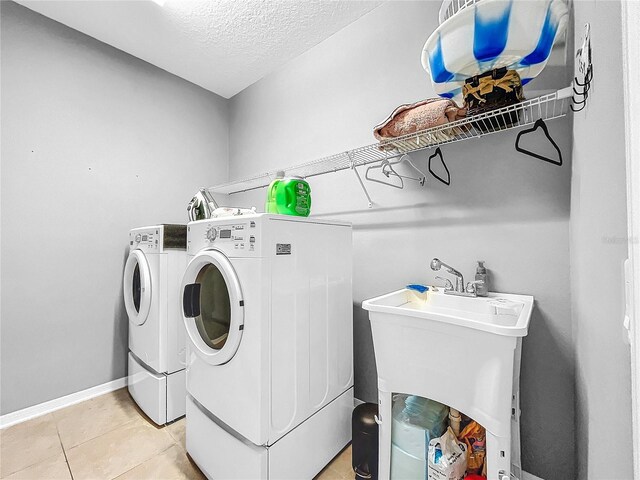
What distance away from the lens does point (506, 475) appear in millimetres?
876

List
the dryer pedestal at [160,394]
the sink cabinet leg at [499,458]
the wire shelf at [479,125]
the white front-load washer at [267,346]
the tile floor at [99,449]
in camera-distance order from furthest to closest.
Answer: the dryer pedestal at [160,394] → the tile floor at [99,449] → the white front-load washer at [267,346] → the wire shelf at [479,125] → the sink cabinet leg at [499,458]

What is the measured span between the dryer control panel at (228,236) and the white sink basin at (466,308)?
1.78 feet

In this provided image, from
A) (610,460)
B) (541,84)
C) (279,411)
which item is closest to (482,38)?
(541,84)

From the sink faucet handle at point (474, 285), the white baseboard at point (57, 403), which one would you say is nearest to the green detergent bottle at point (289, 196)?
the sink faucet handle at point (474, 285)

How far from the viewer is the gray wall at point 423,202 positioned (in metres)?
1.21

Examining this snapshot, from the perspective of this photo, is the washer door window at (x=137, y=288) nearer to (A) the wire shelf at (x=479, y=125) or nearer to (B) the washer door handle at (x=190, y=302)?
(B) the washer door handle at (x=190, y=302)

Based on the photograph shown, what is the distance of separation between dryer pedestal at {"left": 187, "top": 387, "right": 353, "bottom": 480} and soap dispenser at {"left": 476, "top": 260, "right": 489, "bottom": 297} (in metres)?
0.93

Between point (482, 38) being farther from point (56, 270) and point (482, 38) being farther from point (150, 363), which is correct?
point (56, 270)

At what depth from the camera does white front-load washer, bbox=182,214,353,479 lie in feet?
3.81

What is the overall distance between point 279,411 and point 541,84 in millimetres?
1849

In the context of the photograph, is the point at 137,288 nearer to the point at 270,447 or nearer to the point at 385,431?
the point at 270,447

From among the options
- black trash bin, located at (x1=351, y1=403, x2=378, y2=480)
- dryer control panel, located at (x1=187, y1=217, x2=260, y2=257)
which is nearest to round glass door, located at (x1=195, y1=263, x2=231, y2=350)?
dryer control panel, located at (x1=187, y1=217, x2=260, y2=257)

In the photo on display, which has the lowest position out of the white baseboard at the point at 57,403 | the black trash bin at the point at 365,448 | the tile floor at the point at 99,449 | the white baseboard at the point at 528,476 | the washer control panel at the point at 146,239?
the tile floor at the point at 99,449

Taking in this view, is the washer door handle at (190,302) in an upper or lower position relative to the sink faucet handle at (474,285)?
lower
